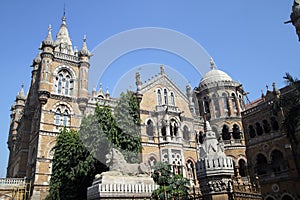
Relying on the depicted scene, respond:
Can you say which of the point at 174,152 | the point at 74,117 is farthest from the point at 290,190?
the point at 74,117

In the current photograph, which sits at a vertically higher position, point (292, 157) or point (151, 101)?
point (151, 101)

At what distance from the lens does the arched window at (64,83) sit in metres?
27.1

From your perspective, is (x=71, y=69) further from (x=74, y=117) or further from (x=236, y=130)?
(x=236, y=130)

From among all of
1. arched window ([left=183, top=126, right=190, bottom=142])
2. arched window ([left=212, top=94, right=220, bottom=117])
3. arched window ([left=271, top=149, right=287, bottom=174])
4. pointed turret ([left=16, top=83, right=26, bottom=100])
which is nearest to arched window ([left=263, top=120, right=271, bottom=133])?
arched window ([left=271, top=149, right=287, bottom=174])

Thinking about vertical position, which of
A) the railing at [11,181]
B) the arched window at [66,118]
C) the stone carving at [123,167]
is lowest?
the stone carving at [123,167]

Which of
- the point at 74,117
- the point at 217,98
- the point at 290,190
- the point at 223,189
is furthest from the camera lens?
the point at 217,98

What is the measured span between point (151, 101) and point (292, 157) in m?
15.4

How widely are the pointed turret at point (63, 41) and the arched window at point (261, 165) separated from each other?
24.5 m

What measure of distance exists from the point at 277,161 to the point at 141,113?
15004 mm

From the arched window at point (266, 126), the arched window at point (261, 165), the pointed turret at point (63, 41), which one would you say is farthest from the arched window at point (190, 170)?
the pointed turret at point (63, 41)

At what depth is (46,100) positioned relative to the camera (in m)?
25.3

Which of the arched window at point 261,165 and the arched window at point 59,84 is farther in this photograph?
the arched window at point 261,165

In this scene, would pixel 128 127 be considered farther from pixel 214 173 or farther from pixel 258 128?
pixel 214 173

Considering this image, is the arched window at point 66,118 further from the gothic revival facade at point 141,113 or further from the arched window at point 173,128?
the arched window at point 173,128
